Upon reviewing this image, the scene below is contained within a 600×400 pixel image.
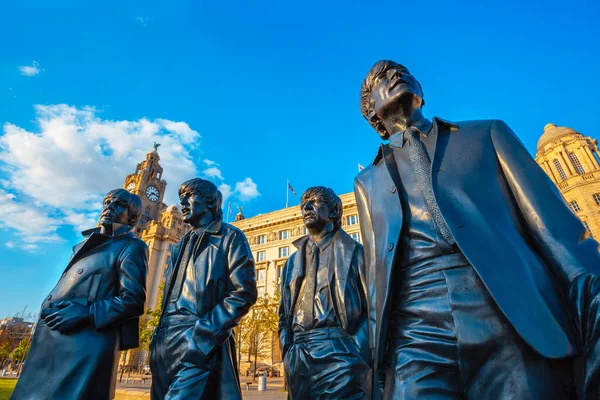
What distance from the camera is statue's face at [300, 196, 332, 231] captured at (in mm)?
4254

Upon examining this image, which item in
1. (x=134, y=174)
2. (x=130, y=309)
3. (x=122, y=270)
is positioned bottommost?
(x=130, y=309)

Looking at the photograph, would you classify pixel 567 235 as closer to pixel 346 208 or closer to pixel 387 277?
pixel 387 277

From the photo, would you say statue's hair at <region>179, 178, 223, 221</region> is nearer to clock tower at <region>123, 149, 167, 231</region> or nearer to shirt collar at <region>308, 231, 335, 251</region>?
shirt collar at <region>308, 231, 335, 251</region>

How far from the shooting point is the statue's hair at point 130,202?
438 cm

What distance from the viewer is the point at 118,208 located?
14.1 ft

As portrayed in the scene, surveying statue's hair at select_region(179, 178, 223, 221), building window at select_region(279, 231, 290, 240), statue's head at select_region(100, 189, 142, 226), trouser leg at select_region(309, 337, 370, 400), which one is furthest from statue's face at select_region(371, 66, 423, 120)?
building window at select_region(279, 231, 290, 240)

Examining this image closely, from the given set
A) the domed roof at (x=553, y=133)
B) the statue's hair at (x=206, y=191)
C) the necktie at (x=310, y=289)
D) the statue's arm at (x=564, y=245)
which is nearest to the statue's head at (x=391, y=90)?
the statue's arm at (x=564, y=245)

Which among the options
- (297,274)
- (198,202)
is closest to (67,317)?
(198,202)

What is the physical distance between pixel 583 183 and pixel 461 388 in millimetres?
38652

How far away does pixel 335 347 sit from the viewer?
130 inches

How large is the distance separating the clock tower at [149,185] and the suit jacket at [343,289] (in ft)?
254

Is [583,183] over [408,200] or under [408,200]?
over

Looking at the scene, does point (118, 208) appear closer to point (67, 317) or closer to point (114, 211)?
point (114, 211)

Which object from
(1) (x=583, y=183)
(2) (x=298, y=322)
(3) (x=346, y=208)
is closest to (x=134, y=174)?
(3) (x=346, y=208)
